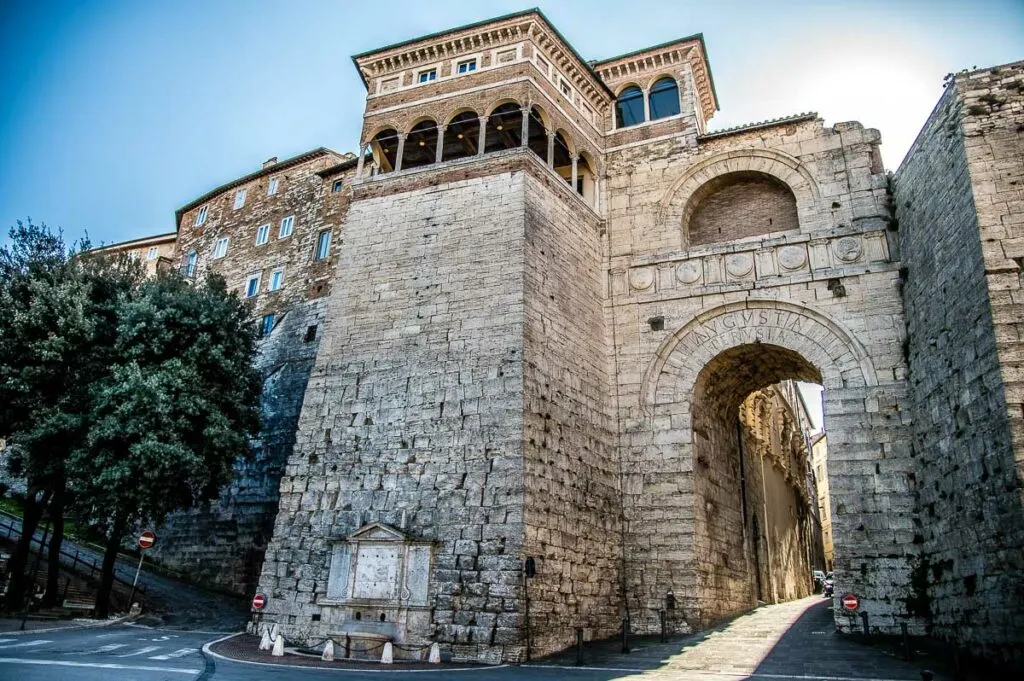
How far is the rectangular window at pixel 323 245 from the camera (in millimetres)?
24844

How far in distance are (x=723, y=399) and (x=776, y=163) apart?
232 inches

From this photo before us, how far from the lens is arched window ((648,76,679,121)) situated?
19.4 metres

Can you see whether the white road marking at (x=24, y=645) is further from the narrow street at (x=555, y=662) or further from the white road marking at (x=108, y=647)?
the white road marking at (x=108, y=647)

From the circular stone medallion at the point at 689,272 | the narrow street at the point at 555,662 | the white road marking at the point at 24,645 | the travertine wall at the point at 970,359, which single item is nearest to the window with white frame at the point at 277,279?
the narrow street at the point at 555,662

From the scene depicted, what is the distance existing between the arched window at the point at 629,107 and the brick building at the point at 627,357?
0.26 ft

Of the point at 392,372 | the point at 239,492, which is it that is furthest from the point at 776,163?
the point at 239,492

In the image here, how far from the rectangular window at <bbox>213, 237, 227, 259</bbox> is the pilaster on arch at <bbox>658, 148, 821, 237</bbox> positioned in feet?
61.8

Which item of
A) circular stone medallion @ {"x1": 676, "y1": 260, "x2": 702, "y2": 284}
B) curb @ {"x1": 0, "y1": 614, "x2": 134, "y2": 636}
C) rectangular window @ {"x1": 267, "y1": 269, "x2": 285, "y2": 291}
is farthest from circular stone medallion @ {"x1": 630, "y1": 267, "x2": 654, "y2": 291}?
curb @ {"x1": 0, "y1": 614, "x2": 134, "y2": 636}

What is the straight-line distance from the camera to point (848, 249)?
15.5m

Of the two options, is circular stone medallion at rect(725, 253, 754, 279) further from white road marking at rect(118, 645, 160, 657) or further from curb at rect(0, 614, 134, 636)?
curb at rect(0, 614, 134, 636)

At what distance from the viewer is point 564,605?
41.6ft

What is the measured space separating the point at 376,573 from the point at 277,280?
15.8 m

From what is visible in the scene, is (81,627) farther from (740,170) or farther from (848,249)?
(848,249)

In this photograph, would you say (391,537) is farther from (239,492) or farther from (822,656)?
(239,492)
